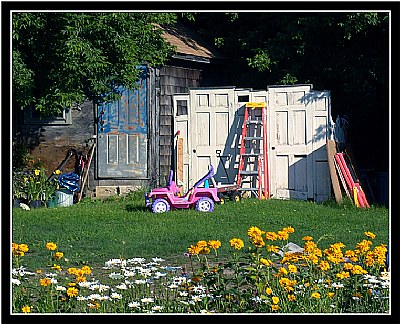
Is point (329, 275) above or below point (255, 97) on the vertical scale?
below

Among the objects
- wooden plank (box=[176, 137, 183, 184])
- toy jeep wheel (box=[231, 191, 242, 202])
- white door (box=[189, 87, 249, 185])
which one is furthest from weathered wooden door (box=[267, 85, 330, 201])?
wooden plank (box=[176, 137, 183, 184])

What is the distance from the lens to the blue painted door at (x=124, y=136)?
17641 mm

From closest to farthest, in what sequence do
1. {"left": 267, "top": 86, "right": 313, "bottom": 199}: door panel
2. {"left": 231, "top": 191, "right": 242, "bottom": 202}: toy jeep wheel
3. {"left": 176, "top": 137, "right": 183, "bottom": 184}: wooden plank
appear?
{"left": 231, "top": 191, "right": 242, "bottom": 202}: toy jeep wheel
{"left": 267, "top": 86, "right": 313, "bottom": 199}: door panel
{"left": 176, "top": 137, "right": 183, "bottom": 184}: wooden plank

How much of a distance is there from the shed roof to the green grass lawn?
407 centimetres

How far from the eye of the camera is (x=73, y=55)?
14.7 m

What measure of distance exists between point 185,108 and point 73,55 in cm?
379

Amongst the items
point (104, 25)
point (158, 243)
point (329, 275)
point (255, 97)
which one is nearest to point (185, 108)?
point (255, 97)

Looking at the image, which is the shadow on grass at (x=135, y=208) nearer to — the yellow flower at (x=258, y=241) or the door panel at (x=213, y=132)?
the door panel at (x=213, y=132)

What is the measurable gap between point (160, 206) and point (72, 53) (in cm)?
315

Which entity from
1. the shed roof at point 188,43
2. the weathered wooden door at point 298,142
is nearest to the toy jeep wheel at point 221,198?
the weathered wooden door at point 298,142

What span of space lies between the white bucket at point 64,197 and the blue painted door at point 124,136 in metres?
1.07

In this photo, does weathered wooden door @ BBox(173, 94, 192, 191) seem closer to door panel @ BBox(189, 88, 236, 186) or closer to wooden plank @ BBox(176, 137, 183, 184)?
wooden plank @ BBox(176, 137, 183, 184)

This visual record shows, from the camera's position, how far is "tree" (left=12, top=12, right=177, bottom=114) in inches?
574

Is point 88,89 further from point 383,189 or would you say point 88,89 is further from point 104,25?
point 383,189
